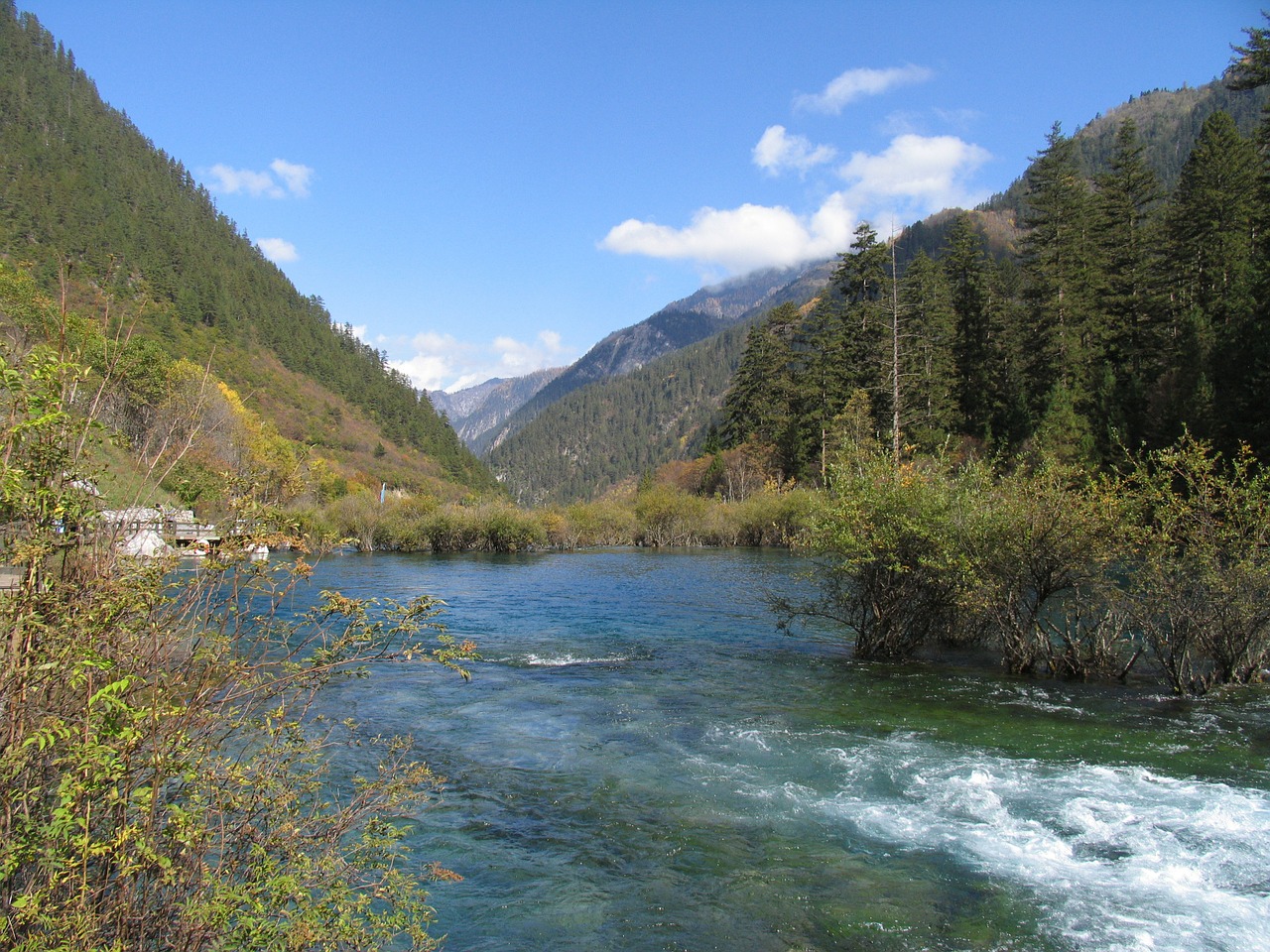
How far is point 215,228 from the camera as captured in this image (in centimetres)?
18075

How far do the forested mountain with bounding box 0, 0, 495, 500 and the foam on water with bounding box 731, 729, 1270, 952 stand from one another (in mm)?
99563

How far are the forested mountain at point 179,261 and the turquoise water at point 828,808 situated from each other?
3719 inches

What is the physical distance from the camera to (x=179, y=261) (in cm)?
13812

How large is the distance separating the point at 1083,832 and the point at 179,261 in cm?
16192

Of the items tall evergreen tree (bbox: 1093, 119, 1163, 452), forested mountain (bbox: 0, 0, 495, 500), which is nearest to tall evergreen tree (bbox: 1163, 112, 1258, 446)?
tall evergreen tree (bbox: 1093, 119, 1163, 452)

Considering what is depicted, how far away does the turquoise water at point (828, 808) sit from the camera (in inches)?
288

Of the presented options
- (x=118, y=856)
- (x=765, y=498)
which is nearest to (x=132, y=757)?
(x=118, y=856)

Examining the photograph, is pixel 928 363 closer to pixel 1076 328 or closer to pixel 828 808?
pixel 1076 328

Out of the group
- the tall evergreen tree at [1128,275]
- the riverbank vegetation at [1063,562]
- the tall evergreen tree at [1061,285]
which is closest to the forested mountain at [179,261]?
the tall evergreen tree at [1061,285]

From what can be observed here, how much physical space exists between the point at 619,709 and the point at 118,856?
37.8ft

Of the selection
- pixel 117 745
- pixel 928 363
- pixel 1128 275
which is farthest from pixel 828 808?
pixel 1128 275

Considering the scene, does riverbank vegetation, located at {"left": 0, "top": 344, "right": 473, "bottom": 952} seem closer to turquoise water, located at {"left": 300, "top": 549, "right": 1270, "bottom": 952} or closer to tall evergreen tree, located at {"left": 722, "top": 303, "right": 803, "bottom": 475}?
turquoise water, located at {"left": 300, "top": 549, "right": 1270, "bottom": 952}

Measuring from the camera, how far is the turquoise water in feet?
24.0

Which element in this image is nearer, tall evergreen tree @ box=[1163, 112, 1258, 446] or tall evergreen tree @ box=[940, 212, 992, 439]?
tall evergreen tree @ box=[1163, 112, 1258, 446]
